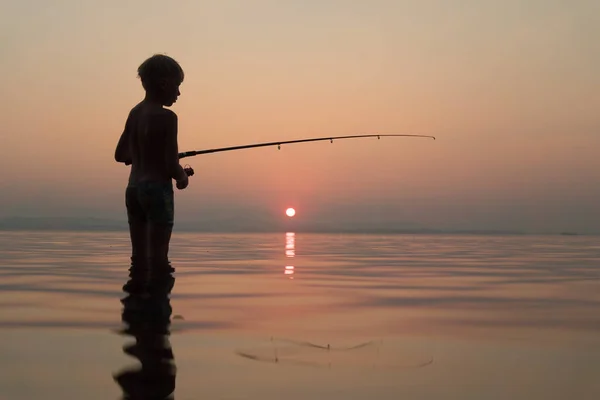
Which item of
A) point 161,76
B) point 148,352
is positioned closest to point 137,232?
point 161,76

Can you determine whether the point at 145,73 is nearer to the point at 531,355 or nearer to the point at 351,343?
the point at 351,343

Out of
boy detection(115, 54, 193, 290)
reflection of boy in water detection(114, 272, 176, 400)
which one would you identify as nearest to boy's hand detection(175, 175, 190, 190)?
boy detection(115, 54, 193, 290)

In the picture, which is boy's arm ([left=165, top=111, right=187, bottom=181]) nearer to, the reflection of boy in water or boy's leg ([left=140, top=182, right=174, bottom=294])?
boy's leg ([left=140, top=182, right=174, bottom=294])

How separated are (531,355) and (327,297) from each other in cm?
294

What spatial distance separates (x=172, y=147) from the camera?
631 centimetres

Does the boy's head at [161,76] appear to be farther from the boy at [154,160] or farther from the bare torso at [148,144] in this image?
the bare torso at [148,144]

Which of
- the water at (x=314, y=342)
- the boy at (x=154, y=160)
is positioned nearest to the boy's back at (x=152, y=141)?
the boy at (x=154, y=160)

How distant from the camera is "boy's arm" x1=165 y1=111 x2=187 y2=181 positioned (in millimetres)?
6301

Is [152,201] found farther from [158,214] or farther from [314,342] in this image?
[314,342]

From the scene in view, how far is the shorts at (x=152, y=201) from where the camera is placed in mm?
6281

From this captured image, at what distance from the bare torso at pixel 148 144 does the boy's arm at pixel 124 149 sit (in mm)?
147

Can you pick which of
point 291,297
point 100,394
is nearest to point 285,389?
point 100,394

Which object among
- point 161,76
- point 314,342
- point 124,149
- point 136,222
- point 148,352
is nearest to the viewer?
point 148,352

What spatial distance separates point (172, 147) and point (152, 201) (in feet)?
1.64
